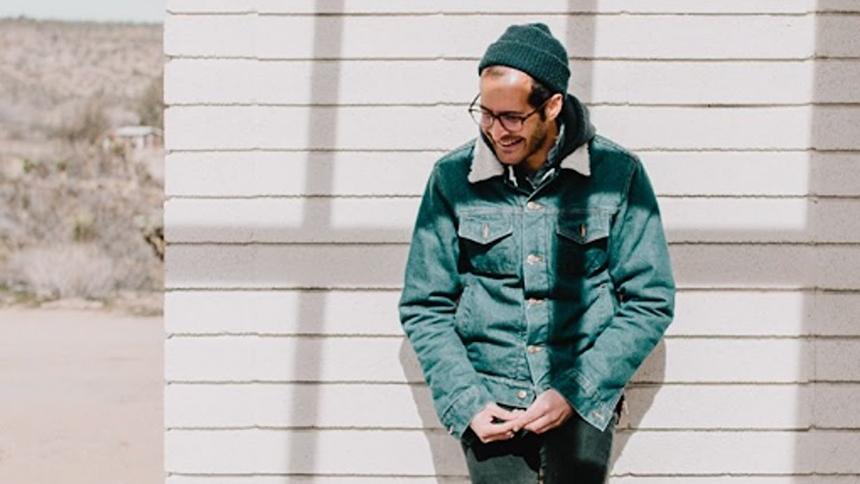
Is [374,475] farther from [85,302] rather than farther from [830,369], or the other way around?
[85,302]

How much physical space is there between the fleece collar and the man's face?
51 mm

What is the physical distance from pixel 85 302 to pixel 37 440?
5678mm

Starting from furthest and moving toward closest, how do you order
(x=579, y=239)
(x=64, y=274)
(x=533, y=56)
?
(x=64, y=274) → (x=579, y=239) → (x=533, y=56)

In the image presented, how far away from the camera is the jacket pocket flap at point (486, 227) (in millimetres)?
3178

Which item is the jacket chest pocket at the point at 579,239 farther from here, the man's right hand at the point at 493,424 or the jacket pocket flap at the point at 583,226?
the man's right hand at the point at 493,424

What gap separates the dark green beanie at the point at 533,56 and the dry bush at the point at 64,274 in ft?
39.9

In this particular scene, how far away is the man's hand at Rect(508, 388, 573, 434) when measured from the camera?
9.99 feet

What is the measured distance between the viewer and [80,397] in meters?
10.1

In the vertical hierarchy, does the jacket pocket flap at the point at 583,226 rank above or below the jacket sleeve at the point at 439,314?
above

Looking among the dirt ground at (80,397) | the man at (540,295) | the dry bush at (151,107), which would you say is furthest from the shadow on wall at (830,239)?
the dry bush at (151,107)

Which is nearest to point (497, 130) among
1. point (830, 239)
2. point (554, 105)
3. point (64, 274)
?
point (554, 105)

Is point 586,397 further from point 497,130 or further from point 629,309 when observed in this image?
point 497,130

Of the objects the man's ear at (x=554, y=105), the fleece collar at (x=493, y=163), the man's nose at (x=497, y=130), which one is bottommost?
the fleece collar at (x=493, y=163)

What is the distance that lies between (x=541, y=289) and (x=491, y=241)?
0.52ft
